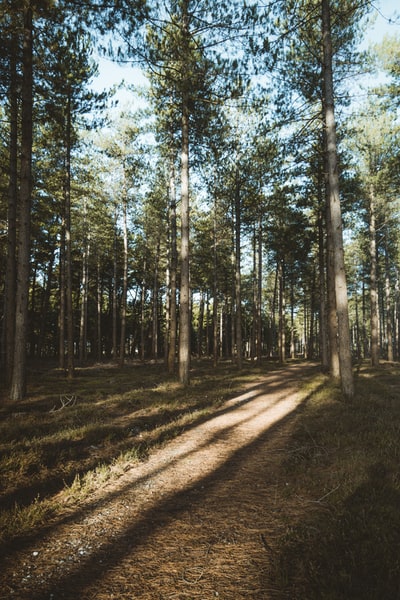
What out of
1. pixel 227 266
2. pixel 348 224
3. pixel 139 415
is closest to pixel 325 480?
pixel 139 415

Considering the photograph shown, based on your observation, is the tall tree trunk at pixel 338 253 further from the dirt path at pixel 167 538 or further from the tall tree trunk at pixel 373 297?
the tall tree trunk at pixel 373 297

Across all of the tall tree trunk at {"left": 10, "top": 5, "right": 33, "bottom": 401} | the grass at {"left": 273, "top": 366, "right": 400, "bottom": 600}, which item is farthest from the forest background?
the grass at {"left": 273, "top": 366, "right": 400, "bottom": 600}

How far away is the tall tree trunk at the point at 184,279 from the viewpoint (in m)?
12.5

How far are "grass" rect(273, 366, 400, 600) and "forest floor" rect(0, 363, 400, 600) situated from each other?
1 cm

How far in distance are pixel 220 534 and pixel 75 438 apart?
4.00 metres

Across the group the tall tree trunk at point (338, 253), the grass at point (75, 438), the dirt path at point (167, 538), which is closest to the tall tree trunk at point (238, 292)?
the grass at point (75, 438)

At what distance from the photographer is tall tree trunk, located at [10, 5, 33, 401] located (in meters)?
9.60

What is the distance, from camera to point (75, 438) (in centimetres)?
606

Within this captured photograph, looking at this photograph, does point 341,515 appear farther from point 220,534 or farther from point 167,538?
point 167,538

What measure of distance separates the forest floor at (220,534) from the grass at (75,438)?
0.21 m

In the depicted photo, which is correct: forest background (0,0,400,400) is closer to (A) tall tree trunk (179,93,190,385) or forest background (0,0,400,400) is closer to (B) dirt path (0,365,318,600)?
(A) tall tree trunk (179,93,190,385)

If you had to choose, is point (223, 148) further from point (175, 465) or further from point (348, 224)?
point (175, 465)

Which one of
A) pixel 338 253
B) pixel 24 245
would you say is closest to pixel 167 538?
pixel 338 253

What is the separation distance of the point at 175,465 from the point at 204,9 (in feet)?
49.5
